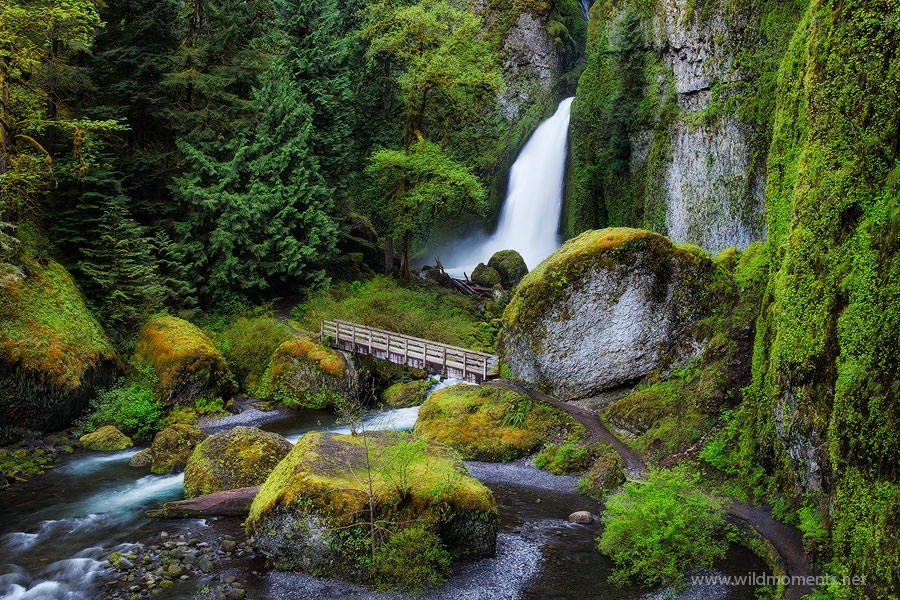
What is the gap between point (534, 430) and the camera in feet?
51.5

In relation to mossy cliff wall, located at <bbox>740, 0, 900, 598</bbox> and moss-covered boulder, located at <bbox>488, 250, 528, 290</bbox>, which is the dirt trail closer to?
mossy cliff wall, located at <bbox>740, 0, 900, 598</bbox>

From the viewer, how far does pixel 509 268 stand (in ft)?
105

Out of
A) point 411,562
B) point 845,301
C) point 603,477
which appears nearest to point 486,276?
point 603,477

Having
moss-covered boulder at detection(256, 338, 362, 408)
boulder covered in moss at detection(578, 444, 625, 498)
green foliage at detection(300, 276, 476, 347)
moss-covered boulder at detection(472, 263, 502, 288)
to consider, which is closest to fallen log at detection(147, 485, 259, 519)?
boulder covered in moss at detection(578, 444, 625, 498)

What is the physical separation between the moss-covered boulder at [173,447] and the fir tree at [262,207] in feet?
30.8

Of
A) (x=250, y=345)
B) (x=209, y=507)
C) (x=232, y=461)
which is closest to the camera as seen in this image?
(x=209, y=507)

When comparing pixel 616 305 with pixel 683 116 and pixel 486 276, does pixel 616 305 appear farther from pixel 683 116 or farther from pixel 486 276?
pixel 486 276

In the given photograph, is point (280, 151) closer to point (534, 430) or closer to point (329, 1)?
point (329, 1)

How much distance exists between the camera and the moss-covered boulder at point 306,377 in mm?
20000

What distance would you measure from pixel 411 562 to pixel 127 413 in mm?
11320

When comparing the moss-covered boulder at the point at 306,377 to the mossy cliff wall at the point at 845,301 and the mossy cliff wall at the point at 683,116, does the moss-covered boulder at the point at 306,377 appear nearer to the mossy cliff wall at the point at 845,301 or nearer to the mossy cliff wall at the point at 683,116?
the mossy cliff wall at the point at 845,301

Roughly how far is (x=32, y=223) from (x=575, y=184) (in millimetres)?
24993

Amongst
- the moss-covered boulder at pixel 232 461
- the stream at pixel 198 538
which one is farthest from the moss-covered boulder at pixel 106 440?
the moss-covered boulder at pixel 232 461

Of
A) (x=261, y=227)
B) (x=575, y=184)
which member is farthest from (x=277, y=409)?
(x=575, y=184)
